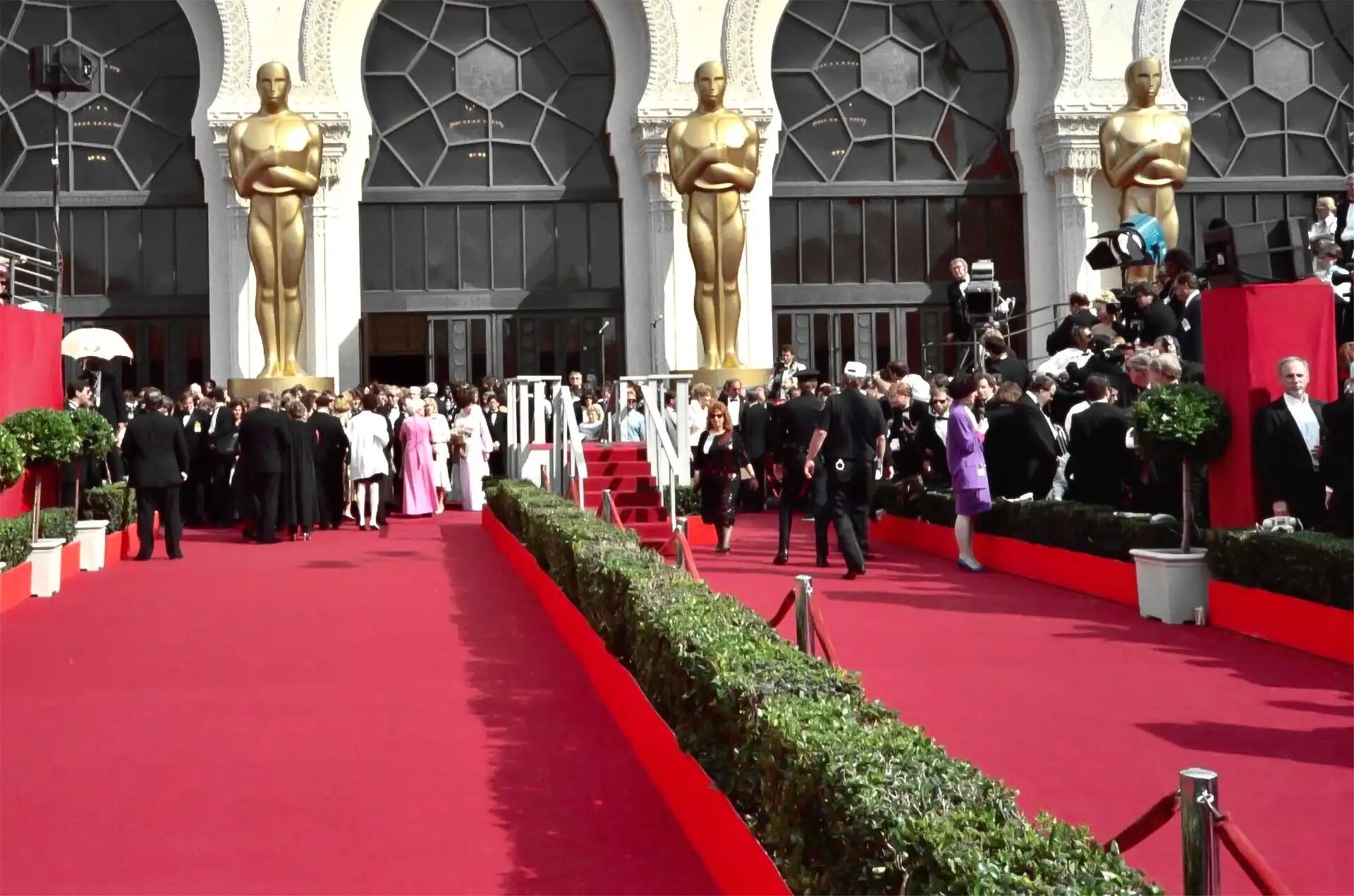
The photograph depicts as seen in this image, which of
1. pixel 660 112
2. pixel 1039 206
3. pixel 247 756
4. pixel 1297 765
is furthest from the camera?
pixel 1039 206

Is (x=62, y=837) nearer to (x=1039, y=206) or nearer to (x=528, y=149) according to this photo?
(x=528, y=149)

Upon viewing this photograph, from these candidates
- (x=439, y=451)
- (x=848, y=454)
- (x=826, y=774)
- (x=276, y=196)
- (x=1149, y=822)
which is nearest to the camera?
(x=1149, y=822)

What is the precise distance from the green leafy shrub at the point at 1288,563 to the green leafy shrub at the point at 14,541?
9.00 m

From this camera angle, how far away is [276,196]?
25.2 meters

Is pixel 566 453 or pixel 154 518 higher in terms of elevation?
pixel 566 453

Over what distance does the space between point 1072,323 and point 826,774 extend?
14474 millimetres

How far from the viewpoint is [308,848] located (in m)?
6.13

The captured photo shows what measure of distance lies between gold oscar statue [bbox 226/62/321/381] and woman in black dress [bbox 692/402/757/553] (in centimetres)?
1071

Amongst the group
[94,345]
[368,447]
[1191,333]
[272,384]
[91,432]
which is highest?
[94,345]

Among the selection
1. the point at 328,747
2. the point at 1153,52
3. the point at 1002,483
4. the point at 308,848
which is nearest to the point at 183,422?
the point at 1002,483

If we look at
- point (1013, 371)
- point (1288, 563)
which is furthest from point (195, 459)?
point (1288, 563)

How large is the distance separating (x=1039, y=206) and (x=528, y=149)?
357 inches

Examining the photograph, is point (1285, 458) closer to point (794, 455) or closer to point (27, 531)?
point (794, 455)

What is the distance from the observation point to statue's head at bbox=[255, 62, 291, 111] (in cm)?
2461
